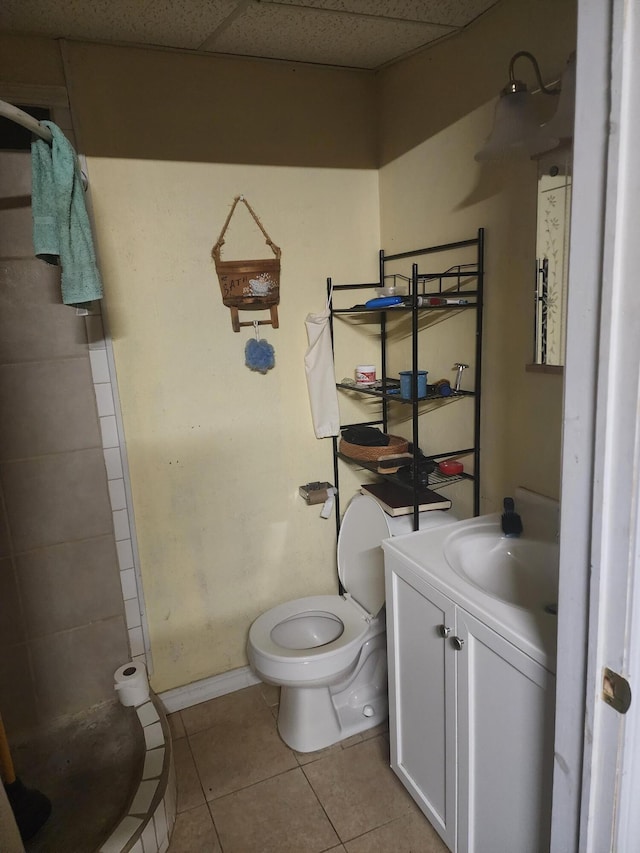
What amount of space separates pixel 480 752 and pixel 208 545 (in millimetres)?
1169

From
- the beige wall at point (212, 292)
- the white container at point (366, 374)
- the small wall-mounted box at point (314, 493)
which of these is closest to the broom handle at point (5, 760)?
the beige wall at point (212, 292)

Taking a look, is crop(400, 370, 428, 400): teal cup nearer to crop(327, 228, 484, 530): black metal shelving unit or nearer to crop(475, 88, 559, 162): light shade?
crop(327, 228, 484, 530): black metal shelving unit

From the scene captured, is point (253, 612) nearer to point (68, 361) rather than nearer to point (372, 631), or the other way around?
point (372, 631)

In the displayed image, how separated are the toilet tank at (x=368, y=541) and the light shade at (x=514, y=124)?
1.08 meters

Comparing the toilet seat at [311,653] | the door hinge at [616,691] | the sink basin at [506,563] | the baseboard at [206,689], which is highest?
the door hinge at [616,691]

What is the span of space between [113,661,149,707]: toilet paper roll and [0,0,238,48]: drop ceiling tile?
6.39 ft

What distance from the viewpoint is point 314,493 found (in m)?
2.19

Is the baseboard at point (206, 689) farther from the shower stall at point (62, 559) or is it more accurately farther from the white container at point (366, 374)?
the white container at point (366, 374)

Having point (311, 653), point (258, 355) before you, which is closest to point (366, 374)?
point (258, 355)

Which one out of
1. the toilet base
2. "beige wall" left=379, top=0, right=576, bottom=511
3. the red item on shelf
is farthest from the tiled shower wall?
"beige wall" left=379, top=0, right=576, bottom=511

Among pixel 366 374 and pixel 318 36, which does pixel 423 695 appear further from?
pixel 318 36

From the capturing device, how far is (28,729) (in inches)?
75.5

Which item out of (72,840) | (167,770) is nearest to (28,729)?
(72,840)

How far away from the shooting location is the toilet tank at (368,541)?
186 cm
